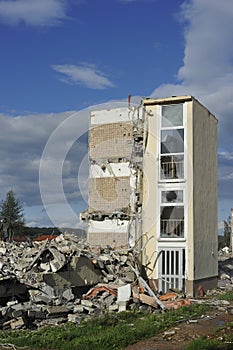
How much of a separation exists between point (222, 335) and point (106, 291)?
7641 mm

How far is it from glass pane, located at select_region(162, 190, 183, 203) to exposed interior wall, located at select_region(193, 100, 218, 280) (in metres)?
0.75

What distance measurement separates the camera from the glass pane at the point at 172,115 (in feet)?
84.2

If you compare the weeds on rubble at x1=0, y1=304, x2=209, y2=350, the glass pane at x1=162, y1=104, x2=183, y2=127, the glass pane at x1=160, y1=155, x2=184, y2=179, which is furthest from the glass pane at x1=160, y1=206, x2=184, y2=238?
the weeds on rubble at x1=0, y1=304, x2=209, y2=350

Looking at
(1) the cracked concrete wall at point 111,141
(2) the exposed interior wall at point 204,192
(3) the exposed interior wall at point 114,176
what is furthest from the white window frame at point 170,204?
(1) the cracked concrete wall at point 111,141

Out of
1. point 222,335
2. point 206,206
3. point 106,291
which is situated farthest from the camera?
point 206,206

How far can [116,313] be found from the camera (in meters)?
17.5

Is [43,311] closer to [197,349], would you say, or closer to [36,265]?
[36,265]

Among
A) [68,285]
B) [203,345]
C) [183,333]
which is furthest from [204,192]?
[203,345]

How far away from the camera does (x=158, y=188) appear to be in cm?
2556

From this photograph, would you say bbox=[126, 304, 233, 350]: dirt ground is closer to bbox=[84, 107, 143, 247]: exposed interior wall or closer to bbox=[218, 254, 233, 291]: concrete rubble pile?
bbox=[84, 107, 143, 247]: exposed interior wall

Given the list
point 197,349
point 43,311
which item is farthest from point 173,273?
point 197,349

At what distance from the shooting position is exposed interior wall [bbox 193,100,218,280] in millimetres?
25609

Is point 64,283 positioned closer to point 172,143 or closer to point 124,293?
point 124,293

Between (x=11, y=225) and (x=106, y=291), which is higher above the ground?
(x=11, y=225)
